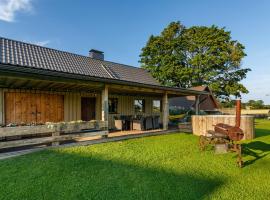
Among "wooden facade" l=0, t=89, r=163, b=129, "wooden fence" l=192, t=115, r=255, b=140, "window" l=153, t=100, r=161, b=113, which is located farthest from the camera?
"window" l=153, t=100, r=161, b=113

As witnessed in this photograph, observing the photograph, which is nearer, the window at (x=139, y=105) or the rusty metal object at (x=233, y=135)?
the rusty metal object at (x=233, y=135)

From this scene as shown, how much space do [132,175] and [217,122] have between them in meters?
7.16

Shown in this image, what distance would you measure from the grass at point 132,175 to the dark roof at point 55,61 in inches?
153

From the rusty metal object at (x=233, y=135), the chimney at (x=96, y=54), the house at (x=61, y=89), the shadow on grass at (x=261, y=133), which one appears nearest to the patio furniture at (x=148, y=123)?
the house at (x=61, y=89)

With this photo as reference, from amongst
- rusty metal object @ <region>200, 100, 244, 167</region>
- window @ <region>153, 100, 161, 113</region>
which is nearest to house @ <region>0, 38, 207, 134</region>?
window @ <region>153, 100, 161, 113</region>

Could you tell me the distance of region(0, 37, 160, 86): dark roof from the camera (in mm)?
9180

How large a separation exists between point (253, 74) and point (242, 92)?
13.4 ft

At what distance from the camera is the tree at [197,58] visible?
26.0 metres

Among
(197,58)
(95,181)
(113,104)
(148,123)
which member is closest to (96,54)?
(113,104)

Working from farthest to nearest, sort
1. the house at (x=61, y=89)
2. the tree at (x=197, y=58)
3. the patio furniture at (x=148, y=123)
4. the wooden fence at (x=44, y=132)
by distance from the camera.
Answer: the tree at (x=197, y=58) < the patio furniture at (x=148, y=123) < the house at (x=61, y=89) < the wooden fence at (x=44, y=132)

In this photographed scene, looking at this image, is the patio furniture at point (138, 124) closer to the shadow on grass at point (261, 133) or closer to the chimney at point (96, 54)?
the chimney at point (96, 54)

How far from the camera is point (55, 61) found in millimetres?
10562

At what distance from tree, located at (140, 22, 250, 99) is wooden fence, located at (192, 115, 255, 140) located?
17.0 metres

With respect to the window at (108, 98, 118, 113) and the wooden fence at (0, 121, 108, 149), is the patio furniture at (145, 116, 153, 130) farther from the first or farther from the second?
the wooden fence at (0, 121, 108, 149)
